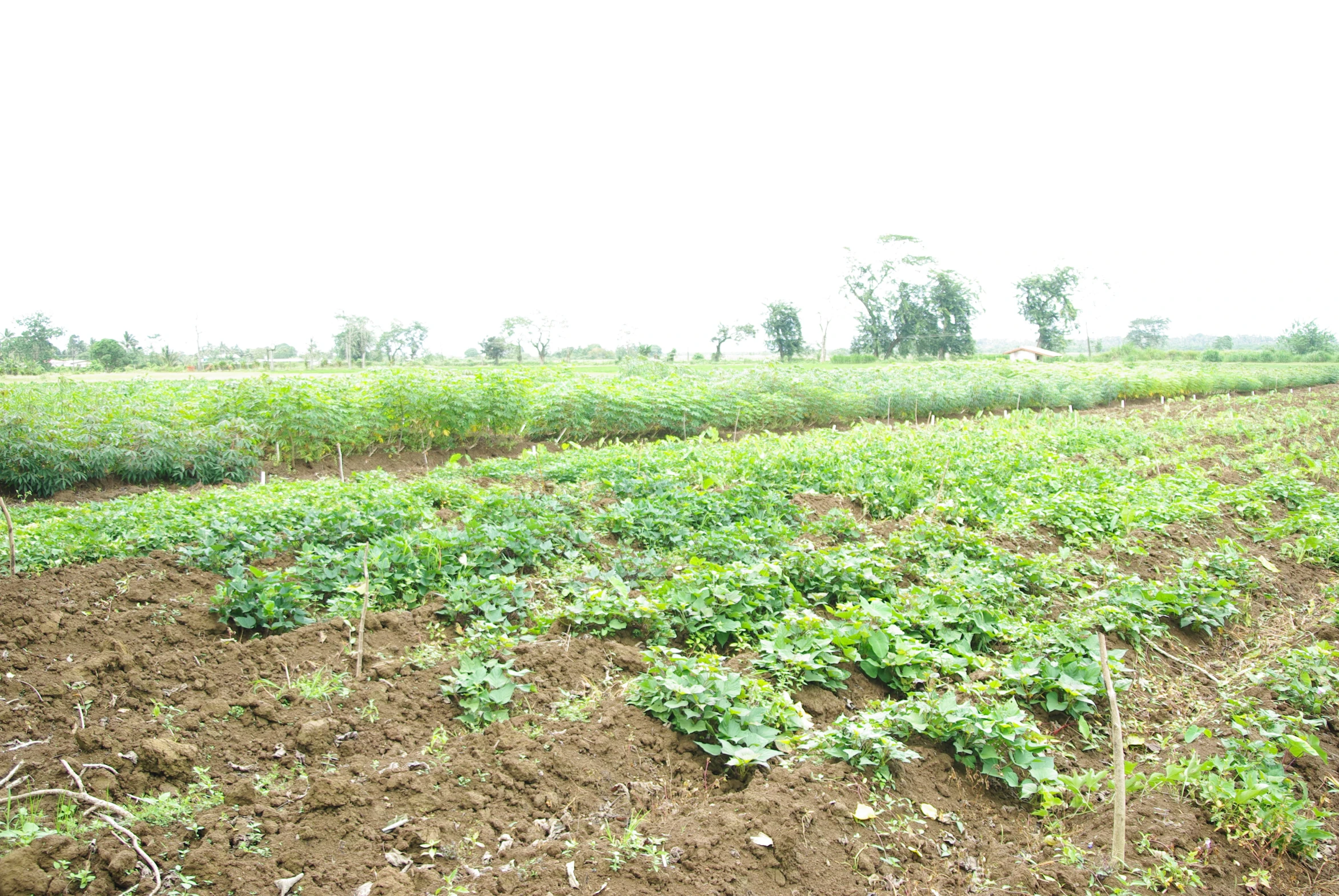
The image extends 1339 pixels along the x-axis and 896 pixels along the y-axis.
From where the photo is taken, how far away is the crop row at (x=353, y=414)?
372 inches

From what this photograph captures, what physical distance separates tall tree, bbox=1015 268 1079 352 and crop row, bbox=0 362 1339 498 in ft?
152

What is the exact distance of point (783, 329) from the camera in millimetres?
55844

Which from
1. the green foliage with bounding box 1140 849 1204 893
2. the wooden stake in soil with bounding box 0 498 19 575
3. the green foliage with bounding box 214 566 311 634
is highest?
the wooden stake in soil with bounding box 0 498 19 575

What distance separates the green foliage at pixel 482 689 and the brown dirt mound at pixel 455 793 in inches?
2.6

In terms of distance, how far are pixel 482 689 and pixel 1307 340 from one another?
250 feet

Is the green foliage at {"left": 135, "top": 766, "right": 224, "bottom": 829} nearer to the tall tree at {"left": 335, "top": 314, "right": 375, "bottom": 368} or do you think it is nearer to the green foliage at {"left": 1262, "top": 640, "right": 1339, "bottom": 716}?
the green foliage at {"left": 1262, "top": 640, "right": 1339, "bottom": 716}

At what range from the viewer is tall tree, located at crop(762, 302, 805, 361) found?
182ft

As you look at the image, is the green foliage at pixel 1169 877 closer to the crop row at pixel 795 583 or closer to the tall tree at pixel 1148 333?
the crop row at pixel 795 583

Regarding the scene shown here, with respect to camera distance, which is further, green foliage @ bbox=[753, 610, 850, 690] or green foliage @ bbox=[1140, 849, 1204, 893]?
green foliage @ bbox=[753, 610, 850, 690]

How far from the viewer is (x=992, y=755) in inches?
127

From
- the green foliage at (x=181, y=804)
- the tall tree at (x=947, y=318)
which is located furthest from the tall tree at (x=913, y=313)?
the green foliage at (x=181, y=804)

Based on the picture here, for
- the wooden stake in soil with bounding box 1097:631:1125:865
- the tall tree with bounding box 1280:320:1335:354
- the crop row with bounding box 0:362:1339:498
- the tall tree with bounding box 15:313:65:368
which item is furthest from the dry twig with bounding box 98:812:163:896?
the tall tree with bounding box 1280:320:1335:354

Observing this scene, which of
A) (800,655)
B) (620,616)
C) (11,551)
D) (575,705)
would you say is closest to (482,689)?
(575,705)

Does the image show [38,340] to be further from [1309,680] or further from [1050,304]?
[1050,304]
